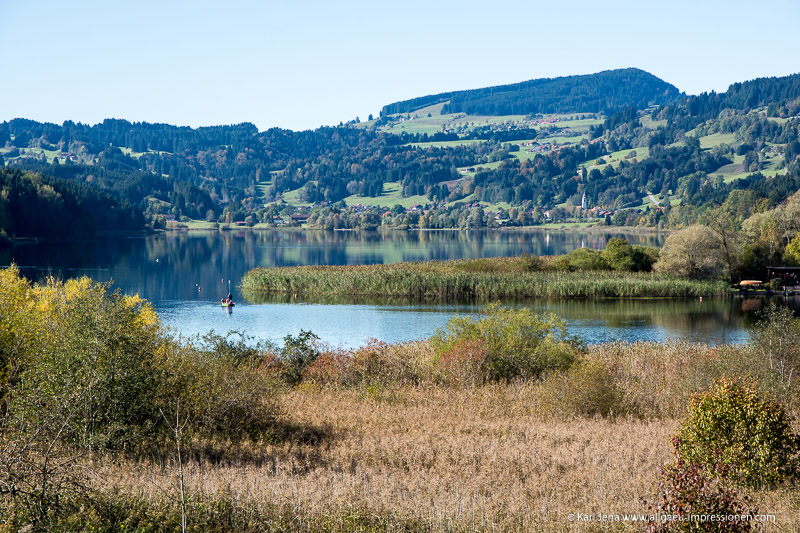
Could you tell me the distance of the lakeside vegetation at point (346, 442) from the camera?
10055 mm

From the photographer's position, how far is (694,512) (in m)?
8.70

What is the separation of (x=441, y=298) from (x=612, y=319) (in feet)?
48.3

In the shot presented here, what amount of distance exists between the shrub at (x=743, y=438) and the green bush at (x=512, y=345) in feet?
30.3

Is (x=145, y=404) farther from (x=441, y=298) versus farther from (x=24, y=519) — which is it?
(x=441, y=298)

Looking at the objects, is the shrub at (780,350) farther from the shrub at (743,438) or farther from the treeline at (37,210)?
the treeline at (37,210)

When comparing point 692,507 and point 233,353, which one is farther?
point 233,353

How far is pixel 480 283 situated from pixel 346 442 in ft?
143

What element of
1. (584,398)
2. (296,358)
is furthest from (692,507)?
(296,358)

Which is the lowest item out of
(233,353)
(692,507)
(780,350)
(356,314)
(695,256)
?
(356,314)

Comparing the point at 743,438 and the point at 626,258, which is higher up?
the point at 626,258

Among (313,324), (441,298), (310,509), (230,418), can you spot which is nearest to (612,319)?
(441,298)

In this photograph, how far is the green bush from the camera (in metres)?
22.4

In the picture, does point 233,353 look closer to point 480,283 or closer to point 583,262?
point 480,283

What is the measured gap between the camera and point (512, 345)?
74.5ft
